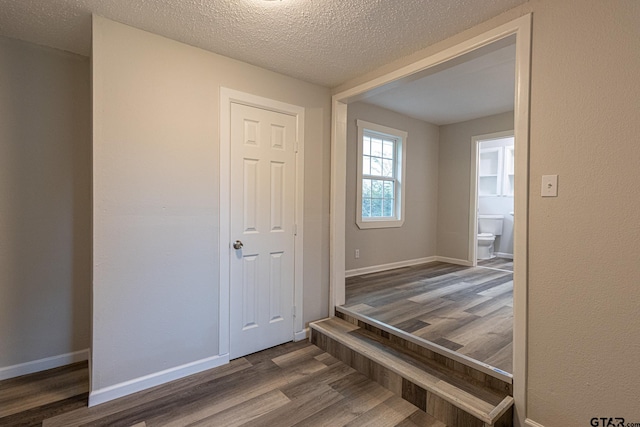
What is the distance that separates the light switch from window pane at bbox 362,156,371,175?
9.30ft

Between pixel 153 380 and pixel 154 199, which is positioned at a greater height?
pixel 154 199

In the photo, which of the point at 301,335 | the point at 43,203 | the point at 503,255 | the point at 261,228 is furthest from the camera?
the point at 503,255

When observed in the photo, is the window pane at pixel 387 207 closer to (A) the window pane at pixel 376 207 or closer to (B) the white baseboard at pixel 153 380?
(A) the window pane at pixel 376 207

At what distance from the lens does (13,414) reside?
178 cm

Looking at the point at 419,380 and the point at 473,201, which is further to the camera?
the point at 473,201

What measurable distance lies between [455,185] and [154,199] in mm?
4632

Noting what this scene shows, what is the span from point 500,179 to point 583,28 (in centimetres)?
531

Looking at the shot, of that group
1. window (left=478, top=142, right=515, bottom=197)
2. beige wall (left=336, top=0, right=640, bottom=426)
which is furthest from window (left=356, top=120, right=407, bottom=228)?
beige wall (left=336, top=0, right=640, bottom=426)

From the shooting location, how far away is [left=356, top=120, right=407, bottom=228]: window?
4.25 m

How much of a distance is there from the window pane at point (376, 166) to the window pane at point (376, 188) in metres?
0.12

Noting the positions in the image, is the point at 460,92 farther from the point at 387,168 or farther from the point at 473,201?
the point at 473,201

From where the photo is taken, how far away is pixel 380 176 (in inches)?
180

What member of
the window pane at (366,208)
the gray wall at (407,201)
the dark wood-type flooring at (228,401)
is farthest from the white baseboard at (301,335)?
the window pane at (366,208)

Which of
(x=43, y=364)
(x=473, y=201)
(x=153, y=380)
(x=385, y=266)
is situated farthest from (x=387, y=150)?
(x=43, y=364)
